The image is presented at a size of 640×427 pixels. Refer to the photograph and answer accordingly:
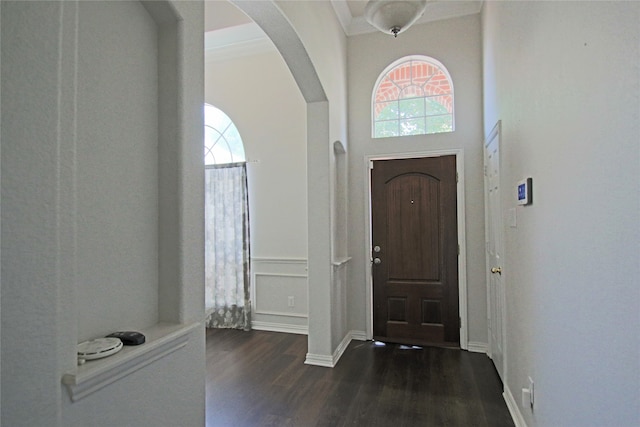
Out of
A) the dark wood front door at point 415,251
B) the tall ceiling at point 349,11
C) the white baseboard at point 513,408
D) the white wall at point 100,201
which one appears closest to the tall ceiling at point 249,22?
the tall ceiling at point 349,11

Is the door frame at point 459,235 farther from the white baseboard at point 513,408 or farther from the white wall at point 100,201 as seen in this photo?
the white wall at point 100,201

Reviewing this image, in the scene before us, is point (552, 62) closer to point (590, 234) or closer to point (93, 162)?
point (590, 234)

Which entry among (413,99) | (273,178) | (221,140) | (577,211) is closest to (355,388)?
(577,211)

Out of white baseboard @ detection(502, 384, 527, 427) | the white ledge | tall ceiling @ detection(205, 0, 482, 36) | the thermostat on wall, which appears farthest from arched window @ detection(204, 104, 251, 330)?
the thermostat on wall

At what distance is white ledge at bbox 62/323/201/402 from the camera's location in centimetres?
88

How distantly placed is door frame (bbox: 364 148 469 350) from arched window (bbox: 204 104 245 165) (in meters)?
1.68

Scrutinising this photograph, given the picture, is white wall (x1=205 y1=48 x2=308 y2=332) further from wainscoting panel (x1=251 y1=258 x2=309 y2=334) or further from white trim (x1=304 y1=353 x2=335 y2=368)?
white trim (x1=304 y1=353 x2=335 y2=368)

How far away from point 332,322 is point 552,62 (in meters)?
2.59

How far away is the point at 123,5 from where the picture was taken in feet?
3.91

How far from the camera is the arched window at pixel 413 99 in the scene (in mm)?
3746

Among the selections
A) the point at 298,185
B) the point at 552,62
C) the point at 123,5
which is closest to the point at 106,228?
the point at 123,5

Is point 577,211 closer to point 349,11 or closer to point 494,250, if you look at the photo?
point 494,250

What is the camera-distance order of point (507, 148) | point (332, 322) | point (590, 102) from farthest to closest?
1. point (332, 322)
2. point (507, 148)
3. point (590, 102)

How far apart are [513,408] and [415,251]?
1728 millimetres
